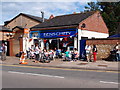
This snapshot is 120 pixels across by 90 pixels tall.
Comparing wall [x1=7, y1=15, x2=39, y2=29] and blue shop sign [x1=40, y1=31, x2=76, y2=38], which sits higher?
wall [x1=7, y1=15, x2=39, y2=29]

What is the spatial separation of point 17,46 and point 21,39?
3.72ft

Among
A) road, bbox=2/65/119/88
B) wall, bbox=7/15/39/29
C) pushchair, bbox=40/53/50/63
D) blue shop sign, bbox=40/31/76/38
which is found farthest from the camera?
wall, bbox=7/15/39/29

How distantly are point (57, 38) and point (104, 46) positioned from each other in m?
5.72

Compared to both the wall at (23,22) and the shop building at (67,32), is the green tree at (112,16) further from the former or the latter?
the wall at (23,22)

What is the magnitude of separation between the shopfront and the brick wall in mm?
2823

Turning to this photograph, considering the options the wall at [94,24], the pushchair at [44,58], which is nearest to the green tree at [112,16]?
the wall at [94,24]

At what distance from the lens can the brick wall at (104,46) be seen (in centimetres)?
1580

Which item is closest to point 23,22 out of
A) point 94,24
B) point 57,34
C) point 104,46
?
point 57,34

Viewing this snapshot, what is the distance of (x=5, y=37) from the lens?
2561 centimetres

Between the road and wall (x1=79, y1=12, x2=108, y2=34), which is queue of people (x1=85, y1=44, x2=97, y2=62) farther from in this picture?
the road

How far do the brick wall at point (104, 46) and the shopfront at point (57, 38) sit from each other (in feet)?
9.26

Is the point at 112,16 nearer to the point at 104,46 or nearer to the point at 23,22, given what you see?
the point at 23,22

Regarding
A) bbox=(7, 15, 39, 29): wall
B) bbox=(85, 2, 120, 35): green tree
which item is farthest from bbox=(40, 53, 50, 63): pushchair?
bbox=(85, 2, 120, 35): green tree

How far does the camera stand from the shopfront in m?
18.4
